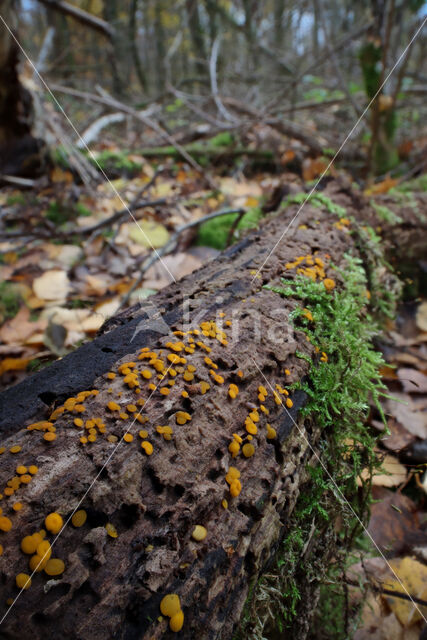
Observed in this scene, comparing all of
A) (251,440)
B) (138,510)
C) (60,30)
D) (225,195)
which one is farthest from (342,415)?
(60,30)

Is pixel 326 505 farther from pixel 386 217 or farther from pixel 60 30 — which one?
pixel 60 30

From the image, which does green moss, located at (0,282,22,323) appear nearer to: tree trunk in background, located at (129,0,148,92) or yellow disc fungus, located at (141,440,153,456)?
yellow disc fungus, located at (141,440,153,456)

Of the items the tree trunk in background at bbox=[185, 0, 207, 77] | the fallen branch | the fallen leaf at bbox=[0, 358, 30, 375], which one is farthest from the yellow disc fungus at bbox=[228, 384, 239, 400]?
the tree trunk in background at bbox=[185, 0, 207, 77]

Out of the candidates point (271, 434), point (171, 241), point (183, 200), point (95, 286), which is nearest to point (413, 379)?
point (271, 434)

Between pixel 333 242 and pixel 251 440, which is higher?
pixel 333 242

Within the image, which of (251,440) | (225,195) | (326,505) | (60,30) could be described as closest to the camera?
(251,440)
